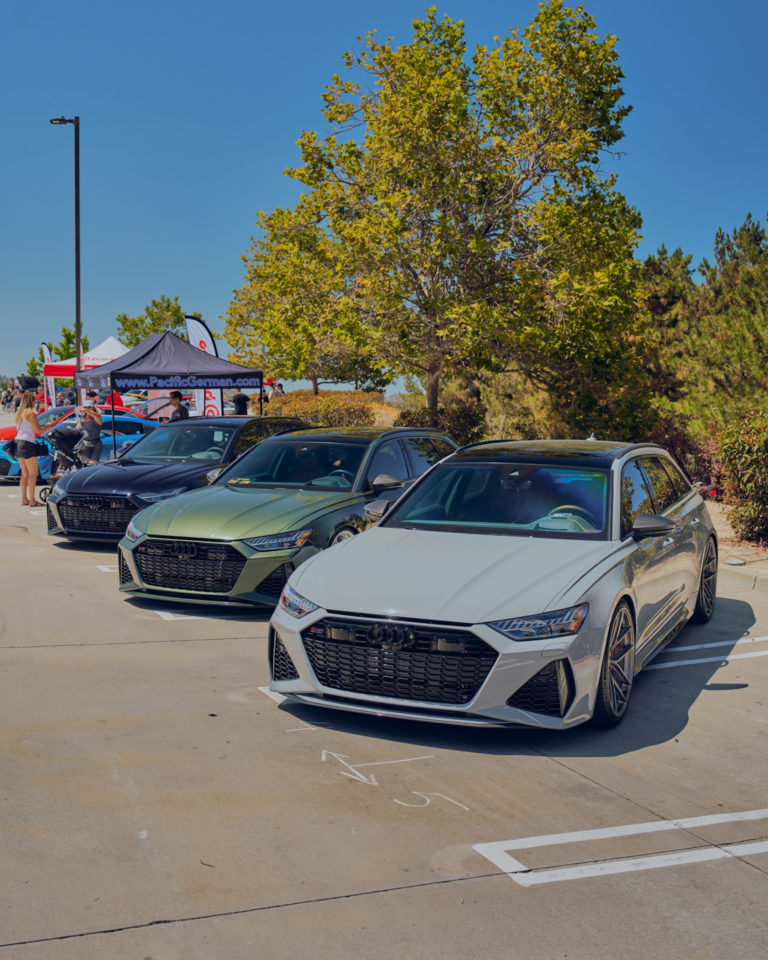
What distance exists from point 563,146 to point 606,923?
17.3 metres

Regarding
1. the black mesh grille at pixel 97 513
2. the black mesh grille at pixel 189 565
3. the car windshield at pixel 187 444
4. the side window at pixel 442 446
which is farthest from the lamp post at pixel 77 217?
the black mesh grille at pixel 189 565

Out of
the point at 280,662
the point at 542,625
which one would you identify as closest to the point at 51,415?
the point at 280,662

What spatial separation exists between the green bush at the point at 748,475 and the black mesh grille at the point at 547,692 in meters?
7.64

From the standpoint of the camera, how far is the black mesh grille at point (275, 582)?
7934 millimetres

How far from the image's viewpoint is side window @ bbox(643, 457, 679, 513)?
23.4 ft

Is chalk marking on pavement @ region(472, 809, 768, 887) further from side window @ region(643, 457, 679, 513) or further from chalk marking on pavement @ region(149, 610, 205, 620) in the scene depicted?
chalk marking on pavement @ region(149, 610, 205, 620)

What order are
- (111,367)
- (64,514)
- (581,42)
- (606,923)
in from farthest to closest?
1. (581,42)
2. (111,367)
3. (64,514)
4. (606,923)

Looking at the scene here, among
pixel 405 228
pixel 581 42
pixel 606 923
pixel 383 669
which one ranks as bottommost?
pixel 606 923

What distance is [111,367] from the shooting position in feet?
58.6

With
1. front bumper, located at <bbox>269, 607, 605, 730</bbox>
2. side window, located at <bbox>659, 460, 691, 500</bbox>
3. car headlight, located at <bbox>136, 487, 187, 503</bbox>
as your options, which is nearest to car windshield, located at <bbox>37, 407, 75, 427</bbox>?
car headlight, located at <bbox>136, 487, 187, 503</bbox>

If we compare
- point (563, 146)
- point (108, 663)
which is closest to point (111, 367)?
point (563, 146)

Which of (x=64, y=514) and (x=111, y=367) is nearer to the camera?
(x=64, y=514)

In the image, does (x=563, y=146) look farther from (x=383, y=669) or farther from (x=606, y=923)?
(x=606, y=923)

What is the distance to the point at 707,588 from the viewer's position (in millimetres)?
8133
